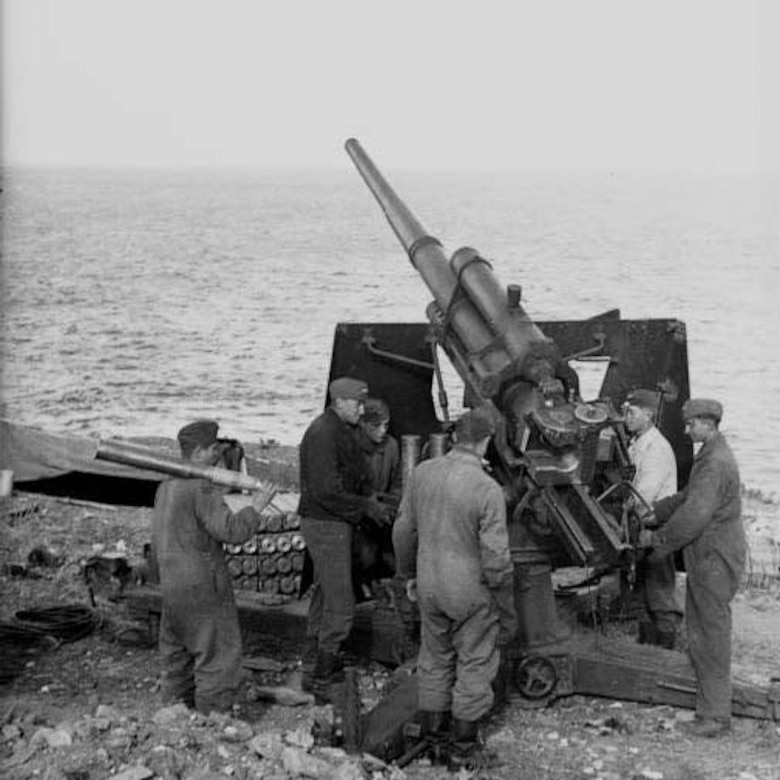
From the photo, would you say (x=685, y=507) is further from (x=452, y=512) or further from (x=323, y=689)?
(x=323, y=689)

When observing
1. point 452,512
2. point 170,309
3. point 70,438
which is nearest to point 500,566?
point 452,512

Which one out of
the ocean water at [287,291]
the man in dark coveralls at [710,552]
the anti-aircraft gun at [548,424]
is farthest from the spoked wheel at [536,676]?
the ocean water at [287,291]

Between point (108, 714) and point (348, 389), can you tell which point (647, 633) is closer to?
point (348, 389)

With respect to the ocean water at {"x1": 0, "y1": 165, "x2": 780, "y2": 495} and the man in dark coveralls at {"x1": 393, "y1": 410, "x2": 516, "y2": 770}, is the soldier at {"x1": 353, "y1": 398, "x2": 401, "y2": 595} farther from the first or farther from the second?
the ocean water at {"x1": 0, "y1": 165, "x2": 780, "y2": 495}

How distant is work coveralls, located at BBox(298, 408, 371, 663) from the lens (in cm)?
746

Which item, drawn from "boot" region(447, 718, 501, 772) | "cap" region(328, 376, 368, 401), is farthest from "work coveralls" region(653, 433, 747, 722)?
"cap" region(328, 376, 368, 401)

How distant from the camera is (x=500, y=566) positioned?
6.23 metres

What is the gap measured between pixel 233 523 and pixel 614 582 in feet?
11.6

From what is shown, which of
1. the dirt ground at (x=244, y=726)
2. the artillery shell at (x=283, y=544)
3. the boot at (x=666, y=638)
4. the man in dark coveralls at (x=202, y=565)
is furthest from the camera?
the artillery shell at (x=283, y=544)

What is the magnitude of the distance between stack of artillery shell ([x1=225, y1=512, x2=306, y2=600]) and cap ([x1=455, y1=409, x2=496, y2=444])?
281 cm

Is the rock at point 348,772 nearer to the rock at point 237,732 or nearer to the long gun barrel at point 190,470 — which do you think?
the rock at point 237,732

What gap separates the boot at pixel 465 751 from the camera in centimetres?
634

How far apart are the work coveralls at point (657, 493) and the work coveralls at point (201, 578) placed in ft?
8.48

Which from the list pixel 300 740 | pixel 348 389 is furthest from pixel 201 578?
pixel 348 389
